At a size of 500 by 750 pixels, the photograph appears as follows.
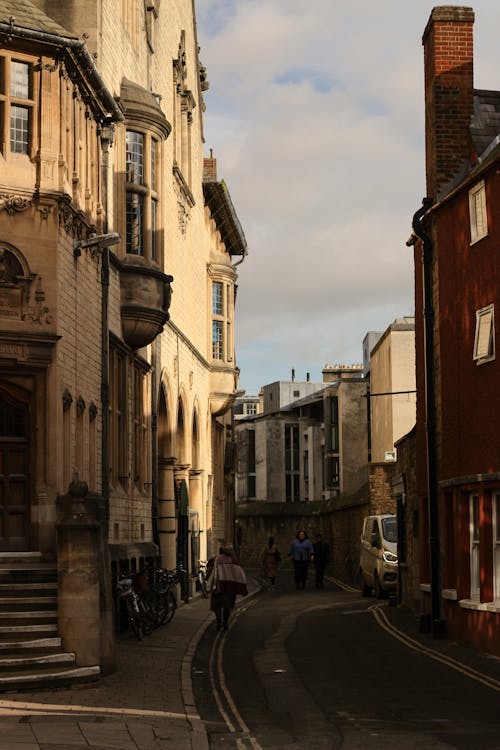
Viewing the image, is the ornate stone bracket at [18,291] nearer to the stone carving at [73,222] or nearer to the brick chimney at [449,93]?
the stone carving at [73,222]

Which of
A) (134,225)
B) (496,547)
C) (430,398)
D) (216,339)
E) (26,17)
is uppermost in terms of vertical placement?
(26,17)

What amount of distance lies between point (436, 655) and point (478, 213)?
7.36 metres

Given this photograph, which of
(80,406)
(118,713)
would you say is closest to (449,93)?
(80,406)

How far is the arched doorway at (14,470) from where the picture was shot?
20422 millimetres

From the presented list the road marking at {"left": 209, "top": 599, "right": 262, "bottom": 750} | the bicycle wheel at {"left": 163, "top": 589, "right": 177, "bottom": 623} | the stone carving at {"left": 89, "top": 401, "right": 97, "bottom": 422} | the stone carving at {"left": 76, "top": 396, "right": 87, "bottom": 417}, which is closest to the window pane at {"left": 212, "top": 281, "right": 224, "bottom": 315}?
the bicycle wheel at {"left": 163, "top": 589, "right": 177, "bottom": 623}

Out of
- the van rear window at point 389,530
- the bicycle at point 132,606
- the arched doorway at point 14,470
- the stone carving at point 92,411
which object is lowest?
the bicycle at point 132,606

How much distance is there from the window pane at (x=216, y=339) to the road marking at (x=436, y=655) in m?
17.1

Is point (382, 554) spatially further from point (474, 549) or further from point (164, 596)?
point (474, 549)

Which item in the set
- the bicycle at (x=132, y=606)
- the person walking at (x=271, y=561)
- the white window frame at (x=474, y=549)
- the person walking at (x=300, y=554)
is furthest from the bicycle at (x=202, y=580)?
the white window frame at (x=474, y=549)

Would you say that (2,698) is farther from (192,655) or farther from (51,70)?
(51,70)

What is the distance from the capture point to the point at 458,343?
23.8 metres

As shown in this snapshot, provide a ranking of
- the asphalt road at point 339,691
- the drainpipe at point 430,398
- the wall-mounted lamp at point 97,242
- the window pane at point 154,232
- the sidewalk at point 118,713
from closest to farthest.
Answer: the sidewalk at point 118,713 < the asphalt road at point 339,691 < the wall-mounted lamp at point 97,242 < the drainpipe at point 430,398 < the window pane at point 154,232

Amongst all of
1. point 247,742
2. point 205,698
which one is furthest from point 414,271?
point 247,742

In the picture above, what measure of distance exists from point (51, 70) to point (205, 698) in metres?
10.0
